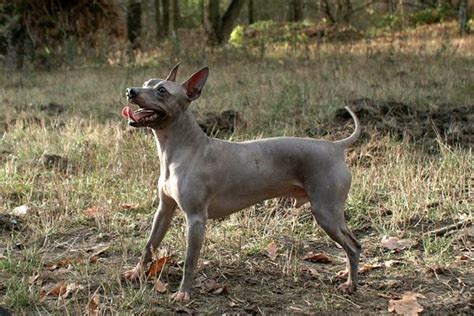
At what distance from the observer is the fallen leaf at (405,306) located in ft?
13.7

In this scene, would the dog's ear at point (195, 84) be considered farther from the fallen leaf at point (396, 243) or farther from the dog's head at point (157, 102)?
the fallen leaf at point (396, 243)

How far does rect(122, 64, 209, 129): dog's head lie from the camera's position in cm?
412

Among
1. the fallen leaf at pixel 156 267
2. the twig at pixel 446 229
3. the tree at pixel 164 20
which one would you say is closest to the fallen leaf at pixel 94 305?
the fallen leaf at pixel 156 267

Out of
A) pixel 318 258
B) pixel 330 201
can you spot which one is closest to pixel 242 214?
pixel 318 258

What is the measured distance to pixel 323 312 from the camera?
4.19 metres

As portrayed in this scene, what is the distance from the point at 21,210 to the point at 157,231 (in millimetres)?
1874

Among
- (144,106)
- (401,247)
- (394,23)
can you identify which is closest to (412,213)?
(401,247)

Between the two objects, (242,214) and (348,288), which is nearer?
(348,288)

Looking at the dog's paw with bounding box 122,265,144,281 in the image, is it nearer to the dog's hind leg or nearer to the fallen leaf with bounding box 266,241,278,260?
the fallen leaf with bounding box 266,241,278,260

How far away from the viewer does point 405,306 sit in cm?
423

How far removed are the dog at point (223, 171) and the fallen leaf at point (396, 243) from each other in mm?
809

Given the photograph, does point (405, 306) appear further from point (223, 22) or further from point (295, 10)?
point (295, 10)

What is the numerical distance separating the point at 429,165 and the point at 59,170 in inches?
139

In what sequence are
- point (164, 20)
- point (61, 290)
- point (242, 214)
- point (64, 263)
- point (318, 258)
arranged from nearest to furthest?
1. point (61, 290)
2. point (64, 263)
3. point (318, 258)
4. point (242, 214)
5. point (164, 20)
